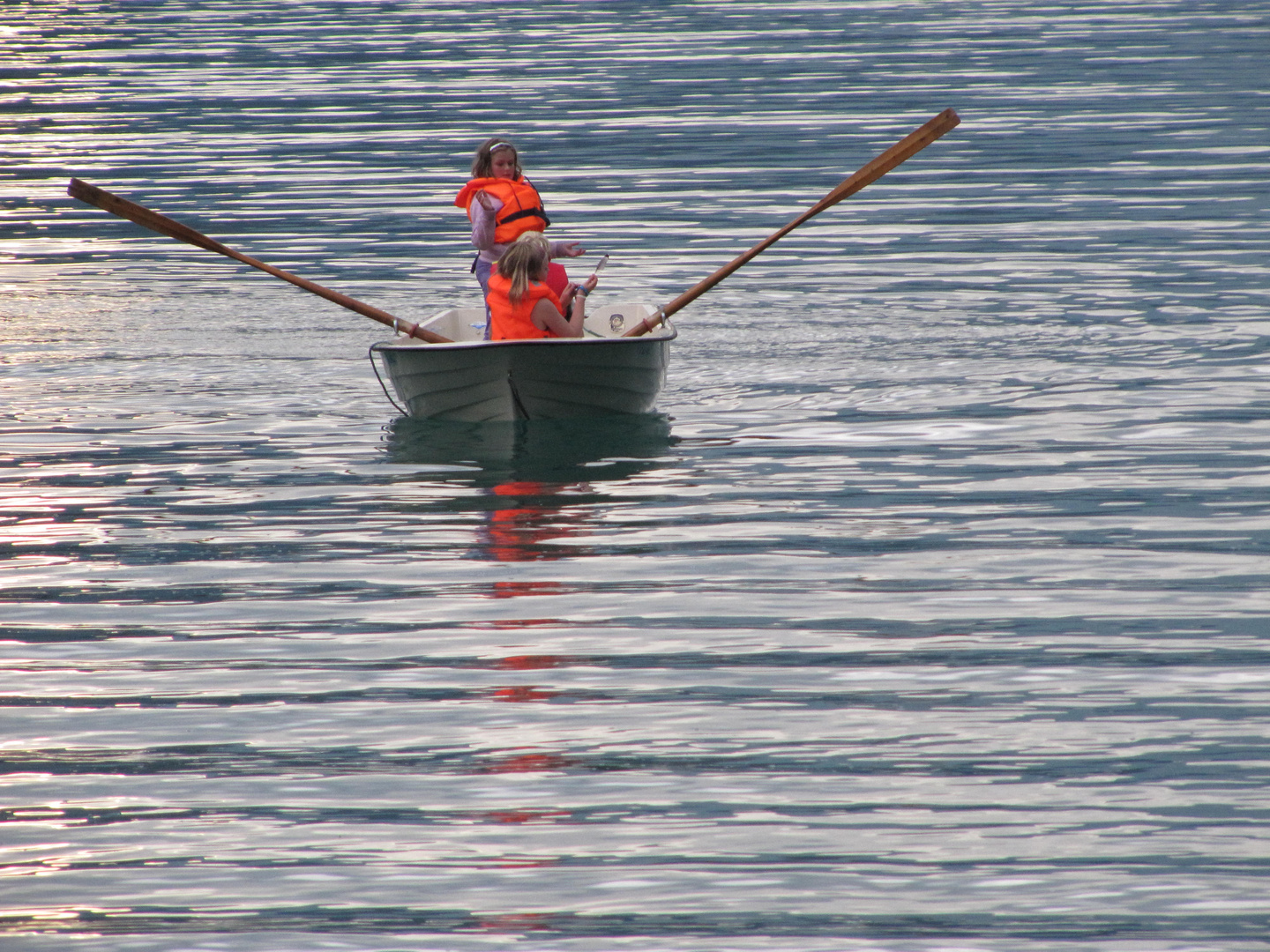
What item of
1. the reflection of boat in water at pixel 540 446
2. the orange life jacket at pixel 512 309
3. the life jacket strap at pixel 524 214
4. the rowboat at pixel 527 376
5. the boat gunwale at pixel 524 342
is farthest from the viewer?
the life jacket strap at pixel 524 214

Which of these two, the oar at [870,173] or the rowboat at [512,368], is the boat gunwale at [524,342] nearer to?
the rowboat at [512,368]

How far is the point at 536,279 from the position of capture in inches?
436

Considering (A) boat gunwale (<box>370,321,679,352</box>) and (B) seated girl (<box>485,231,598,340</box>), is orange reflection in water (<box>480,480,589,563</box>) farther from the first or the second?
(B) seated girl (<box>485,231,598,340</box>)

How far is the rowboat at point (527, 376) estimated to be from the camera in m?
10.6

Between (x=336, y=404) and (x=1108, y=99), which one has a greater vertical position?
(x=1108, y=99)

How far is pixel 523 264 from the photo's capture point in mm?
10945

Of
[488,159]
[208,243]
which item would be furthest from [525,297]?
[488,159]

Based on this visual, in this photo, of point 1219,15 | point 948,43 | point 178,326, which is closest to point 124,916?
point 178,326

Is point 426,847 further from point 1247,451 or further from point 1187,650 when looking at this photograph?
point 1247,451

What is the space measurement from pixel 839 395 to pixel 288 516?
13.2ft

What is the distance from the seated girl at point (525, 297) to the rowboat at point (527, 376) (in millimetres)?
324

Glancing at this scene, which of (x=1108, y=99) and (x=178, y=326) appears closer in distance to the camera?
(x=178, y=326)

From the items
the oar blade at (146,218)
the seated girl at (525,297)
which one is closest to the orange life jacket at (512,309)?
the seated girl at (525,297)

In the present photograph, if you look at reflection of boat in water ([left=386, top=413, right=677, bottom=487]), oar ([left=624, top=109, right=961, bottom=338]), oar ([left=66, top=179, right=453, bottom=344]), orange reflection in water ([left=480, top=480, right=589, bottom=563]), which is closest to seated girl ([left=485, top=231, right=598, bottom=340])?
oar ([left=66, top=179, right=453, bottom=344])
